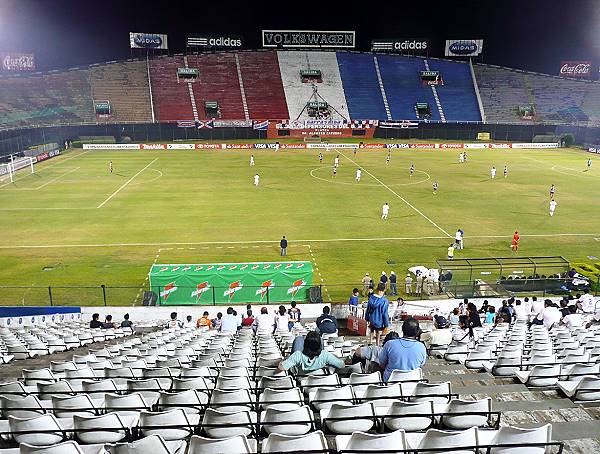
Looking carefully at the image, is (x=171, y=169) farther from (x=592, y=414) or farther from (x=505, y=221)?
(x=592, y=414)

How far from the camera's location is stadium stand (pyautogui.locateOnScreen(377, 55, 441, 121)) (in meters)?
101

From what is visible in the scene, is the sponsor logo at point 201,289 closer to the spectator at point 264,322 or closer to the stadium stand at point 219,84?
the spectator at point 264,322

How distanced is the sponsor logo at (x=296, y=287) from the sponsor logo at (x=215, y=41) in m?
89.8

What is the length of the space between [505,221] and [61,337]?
32.8 meters

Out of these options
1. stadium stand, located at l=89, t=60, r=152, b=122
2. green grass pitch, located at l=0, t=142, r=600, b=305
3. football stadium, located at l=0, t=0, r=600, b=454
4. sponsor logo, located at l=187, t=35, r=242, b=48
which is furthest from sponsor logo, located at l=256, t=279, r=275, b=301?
sponsor logo, located at l=187, t=35, r=242, b=48

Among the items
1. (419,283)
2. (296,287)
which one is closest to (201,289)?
(296,287)

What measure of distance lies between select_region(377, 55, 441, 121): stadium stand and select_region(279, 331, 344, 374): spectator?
314 ft

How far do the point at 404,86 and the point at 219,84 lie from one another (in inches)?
1486

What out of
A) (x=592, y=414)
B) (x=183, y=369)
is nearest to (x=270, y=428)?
(x=183, y=369)

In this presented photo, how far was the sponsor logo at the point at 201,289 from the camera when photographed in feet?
79.2

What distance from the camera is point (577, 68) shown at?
102250 mm

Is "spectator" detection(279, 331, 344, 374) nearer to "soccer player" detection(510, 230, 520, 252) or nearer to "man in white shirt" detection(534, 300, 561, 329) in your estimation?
"man in white shirt" detection(534, 300, 561, 329)

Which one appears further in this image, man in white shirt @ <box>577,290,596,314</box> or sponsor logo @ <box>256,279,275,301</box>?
sponsor logo @ <box>256,279,275,301</box>

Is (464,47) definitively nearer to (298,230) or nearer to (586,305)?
(298,230)
